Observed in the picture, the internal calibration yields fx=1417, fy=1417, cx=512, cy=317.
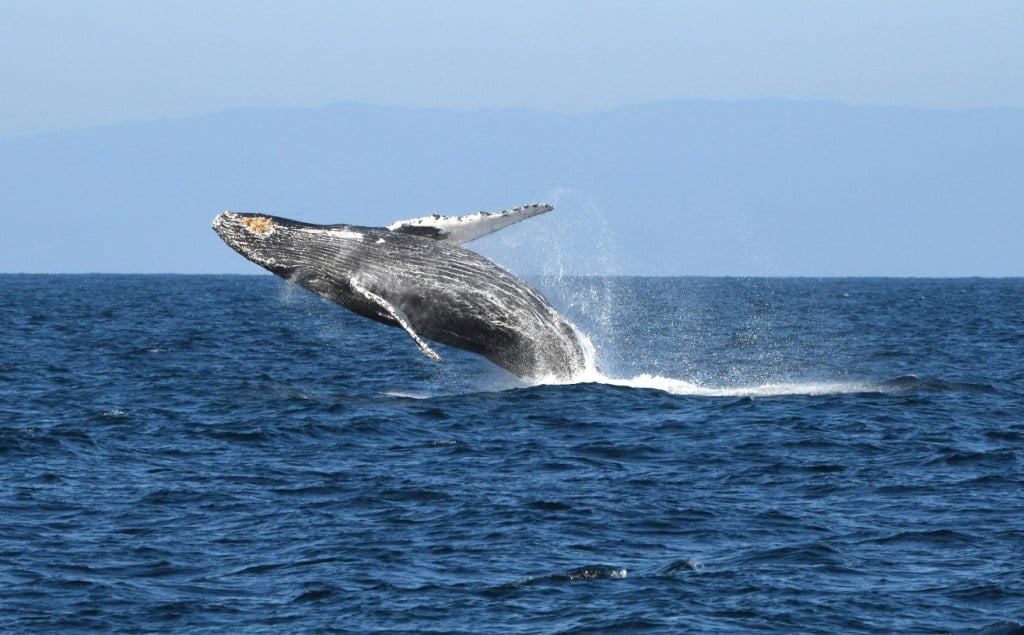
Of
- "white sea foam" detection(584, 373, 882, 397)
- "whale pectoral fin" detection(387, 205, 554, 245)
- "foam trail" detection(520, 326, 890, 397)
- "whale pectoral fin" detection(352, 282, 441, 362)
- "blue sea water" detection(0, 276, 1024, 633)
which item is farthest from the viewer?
"white sea foam" detection(584, 373, 882, 397)

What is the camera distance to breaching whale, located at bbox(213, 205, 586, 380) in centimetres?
2238

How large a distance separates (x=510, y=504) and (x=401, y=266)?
5.92m

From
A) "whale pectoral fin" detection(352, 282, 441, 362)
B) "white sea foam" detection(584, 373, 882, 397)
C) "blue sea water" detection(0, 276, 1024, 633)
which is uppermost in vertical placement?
"whale pectoral fin" detection(352, 282, 441, 362)

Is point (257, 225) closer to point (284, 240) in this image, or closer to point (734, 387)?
point (284, 240)

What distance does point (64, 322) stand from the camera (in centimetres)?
6425

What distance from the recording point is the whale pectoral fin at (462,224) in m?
21.9

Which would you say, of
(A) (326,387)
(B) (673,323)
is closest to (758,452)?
(A) (326,387)

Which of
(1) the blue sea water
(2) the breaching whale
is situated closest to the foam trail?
(1) the blue sea water

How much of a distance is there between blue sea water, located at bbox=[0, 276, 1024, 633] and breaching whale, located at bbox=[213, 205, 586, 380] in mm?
1967

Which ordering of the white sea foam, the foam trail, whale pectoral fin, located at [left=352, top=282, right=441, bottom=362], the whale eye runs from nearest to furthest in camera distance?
whale pectoral fin, located at [left=352, top=282, right=441, bottom=362], the whale eye, the foam trail, the white sea foam

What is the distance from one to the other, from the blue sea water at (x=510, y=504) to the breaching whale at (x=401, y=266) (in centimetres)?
197

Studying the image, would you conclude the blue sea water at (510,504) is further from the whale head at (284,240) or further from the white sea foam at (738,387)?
the whale head at (284,240)

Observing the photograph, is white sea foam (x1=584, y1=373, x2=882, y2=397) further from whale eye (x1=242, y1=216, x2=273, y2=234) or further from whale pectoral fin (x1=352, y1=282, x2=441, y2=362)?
whale eye (x1=242, y1=216, x2=273, y2=234)

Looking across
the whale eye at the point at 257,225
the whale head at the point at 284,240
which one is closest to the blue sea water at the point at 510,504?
the whale head at the point at 284,240
